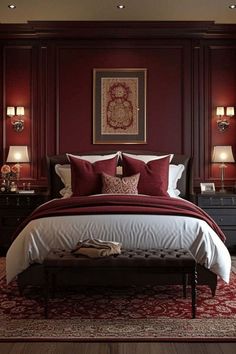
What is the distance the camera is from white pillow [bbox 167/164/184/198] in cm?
592

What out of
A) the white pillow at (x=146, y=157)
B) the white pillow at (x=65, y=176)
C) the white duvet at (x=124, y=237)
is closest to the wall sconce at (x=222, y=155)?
the white pillow at (x=146, y=157)

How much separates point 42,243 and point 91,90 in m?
3.19

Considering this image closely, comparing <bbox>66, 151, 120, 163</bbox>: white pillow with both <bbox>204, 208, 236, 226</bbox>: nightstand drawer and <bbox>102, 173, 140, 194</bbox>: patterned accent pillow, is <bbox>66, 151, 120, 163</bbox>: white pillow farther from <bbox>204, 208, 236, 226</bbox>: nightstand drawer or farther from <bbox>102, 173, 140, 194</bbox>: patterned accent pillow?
<bbox>204, 208, 236, 226</bbox>: nightstand drawer

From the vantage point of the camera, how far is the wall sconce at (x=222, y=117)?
21.0 ft

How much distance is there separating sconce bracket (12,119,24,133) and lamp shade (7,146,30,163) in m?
0.28

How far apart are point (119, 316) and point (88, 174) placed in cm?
247

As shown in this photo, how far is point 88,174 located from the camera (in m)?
5.61

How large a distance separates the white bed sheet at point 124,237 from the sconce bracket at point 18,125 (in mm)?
2788

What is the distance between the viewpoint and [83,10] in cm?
618

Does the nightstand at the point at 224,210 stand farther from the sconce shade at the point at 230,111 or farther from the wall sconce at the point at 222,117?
the sconce shade at the point at 230,111

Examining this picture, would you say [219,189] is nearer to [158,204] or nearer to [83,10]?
[158,204]

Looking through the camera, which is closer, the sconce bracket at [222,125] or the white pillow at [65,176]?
the white pillow at [65,176]

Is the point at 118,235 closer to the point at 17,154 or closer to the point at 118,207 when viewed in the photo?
the point at 118,207

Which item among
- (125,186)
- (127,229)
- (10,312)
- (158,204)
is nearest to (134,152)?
(125,186)
